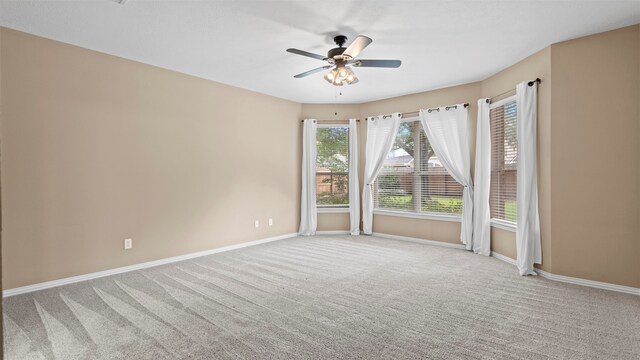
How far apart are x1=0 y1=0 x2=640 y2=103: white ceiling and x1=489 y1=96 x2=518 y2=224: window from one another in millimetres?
670

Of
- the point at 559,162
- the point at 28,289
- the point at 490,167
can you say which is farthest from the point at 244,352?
the point at 490,167

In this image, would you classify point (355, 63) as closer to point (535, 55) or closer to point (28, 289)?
point (535, 55)

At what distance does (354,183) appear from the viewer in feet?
23.3

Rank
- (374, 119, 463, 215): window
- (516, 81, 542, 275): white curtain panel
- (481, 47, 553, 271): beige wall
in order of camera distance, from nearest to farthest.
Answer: (481, 47, 553, 271): beige wall < (516, 81, 542, 275): white curtain panel < (374, 119, 463, 215): window

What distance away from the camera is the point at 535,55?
14.8 ft

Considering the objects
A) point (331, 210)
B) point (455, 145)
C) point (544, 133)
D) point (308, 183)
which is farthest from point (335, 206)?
point (544, 133)

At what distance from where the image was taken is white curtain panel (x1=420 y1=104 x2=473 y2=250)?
228 inches

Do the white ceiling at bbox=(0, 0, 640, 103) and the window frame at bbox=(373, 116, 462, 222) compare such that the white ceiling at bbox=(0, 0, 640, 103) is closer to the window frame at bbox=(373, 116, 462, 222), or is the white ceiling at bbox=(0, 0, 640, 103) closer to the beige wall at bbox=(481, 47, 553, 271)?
the beige wall at bbox=(481, 47, 553, 271)

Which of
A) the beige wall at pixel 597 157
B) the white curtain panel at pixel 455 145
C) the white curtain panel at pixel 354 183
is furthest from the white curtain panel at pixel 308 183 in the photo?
the beige wall at pixel 597 157

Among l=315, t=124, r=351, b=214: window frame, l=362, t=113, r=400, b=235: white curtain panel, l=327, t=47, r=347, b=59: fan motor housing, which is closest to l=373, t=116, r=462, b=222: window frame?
l=362, t=113, r=400, b=235: white curtain panel

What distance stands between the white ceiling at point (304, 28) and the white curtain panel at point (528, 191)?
663 mm

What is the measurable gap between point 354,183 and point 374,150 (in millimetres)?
770

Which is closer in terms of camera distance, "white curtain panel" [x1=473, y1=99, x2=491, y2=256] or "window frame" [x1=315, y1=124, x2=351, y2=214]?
"white curtain panel" [x1=473, y1=99, x2=491, y2=256]

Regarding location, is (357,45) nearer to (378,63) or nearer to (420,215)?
(378,63)
